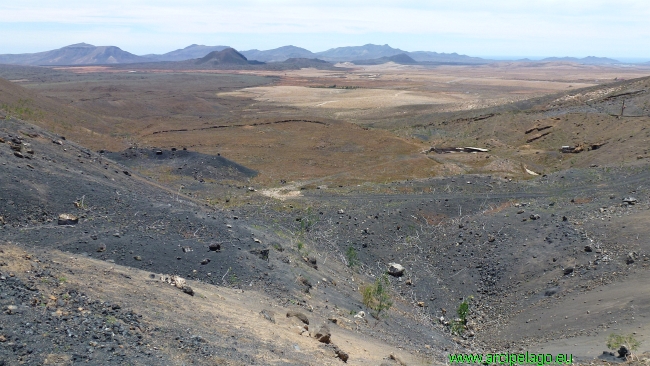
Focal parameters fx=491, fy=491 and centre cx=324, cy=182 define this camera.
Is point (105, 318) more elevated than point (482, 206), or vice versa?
point (105, 318)

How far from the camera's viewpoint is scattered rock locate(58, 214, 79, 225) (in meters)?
13.0

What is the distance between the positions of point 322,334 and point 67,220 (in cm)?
782

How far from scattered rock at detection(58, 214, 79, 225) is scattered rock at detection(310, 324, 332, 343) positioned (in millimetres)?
7377

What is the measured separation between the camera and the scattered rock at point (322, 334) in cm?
978

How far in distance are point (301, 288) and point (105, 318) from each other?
20.1ft

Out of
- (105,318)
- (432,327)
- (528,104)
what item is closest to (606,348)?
(432,327)

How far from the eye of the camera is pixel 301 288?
13.3 meters

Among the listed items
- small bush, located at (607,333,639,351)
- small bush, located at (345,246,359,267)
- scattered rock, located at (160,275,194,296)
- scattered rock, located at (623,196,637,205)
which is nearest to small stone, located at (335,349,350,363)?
scattered rock, located at (160,275,194,296)

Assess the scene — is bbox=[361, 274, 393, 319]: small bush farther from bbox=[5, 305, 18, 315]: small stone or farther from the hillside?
the hillside

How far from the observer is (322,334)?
9953 millimetres

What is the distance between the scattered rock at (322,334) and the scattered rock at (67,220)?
7377mm

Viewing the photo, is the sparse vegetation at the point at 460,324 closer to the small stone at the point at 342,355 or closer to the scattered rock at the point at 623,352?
the scattered rock at the point at 623,352

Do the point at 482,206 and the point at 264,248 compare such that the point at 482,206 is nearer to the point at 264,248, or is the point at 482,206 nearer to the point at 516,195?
the point at 516,195

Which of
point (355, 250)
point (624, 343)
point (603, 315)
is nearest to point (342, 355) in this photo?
point (624, 343)
